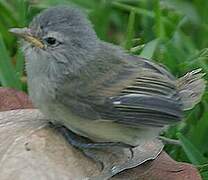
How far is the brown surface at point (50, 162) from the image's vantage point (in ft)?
10.0

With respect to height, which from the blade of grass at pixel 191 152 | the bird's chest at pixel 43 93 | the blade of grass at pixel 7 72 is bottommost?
the blade of grass at pixel 191 152

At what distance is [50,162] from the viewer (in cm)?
314

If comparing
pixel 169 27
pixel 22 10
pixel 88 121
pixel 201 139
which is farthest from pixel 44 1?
pixel 88 121

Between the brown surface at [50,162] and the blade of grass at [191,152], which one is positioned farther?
the blade of grass at [191,152]

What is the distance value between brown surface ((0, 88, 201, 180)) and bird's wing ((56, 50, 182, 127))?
0.66ft

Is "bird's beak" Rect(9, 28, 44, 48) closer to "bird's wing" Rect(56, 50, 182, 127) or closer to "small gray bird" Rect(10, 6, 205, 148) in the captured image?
"small gray bird" Rect(10, 6, 205, 148)

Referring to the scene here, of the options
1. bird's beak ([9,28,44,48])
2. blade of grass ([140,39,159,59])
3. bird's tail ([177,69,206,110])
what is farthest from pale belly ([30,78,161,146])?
blade of grass ([140,39,159,59])

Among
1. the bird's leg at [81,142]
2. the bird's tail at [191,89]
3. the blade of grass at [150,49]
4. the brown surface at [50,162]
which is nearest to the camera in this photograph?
the brown surface at [50,162]

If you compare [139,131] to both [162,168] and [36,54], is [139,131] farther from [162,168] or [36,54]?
[36,54]

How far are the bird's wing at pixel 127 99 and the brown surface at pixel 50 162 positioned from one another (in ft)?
0.66

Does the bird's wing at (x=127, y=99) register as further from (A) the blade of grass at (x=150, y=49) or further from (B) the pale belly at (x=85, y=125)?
(A) the blade of grass at (x=150, y=49)

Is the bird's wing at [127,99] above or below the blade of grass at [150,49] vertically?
above

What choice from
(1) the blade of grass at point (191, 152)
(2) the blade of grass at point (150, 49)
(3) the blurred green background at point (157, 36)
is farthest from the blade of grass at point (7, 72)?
(1) the blade of grass at point (191, 152)

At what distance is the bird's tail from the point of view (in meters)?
3.75
